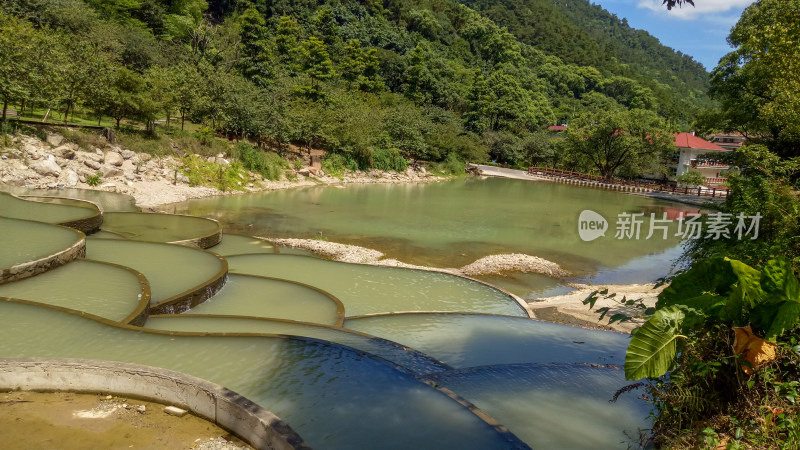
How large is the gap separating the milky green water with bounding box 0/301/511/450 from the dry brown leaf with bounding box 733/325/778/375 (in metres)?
1.92

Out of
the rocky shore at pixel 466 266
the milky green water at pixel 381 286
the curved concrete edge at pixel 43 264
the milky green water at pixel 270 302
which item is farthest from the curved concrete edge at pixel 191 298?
the rocky shore at pixel 466 266

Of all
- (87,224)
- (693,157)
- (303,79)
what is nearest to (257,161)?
(303,79)

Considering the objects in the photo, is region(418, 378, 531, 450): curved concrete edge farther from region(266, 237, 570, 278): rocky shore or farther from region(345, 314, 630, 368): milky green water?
region(266, 237, 570, 278): rocky shore

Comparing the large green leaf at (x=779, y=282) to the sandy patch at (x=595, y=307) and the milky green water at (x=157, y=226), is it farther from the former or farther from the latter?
the milky green water at (x=157, y=226)

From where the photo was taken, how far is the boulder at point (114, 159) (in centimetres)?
2099

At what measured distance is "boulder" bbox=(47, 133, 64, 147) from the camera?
19.4 m

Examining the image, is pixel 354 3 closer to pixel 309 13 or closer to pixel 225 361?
pixel 309 13

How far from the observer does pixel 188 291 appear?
26.2 ft

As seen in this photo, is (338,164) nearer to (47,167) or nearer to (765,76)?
(47,167)

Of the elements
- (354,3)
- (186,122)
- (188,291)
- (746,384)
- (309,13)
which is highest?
(354,3)

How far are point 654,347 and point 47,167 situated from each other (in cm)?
2187

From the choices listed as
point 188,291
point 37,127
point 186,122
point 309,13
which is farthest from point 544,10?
point 188,291

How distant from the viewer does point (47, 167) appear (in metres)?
18.5

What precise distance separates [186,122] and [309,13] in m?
42.2
